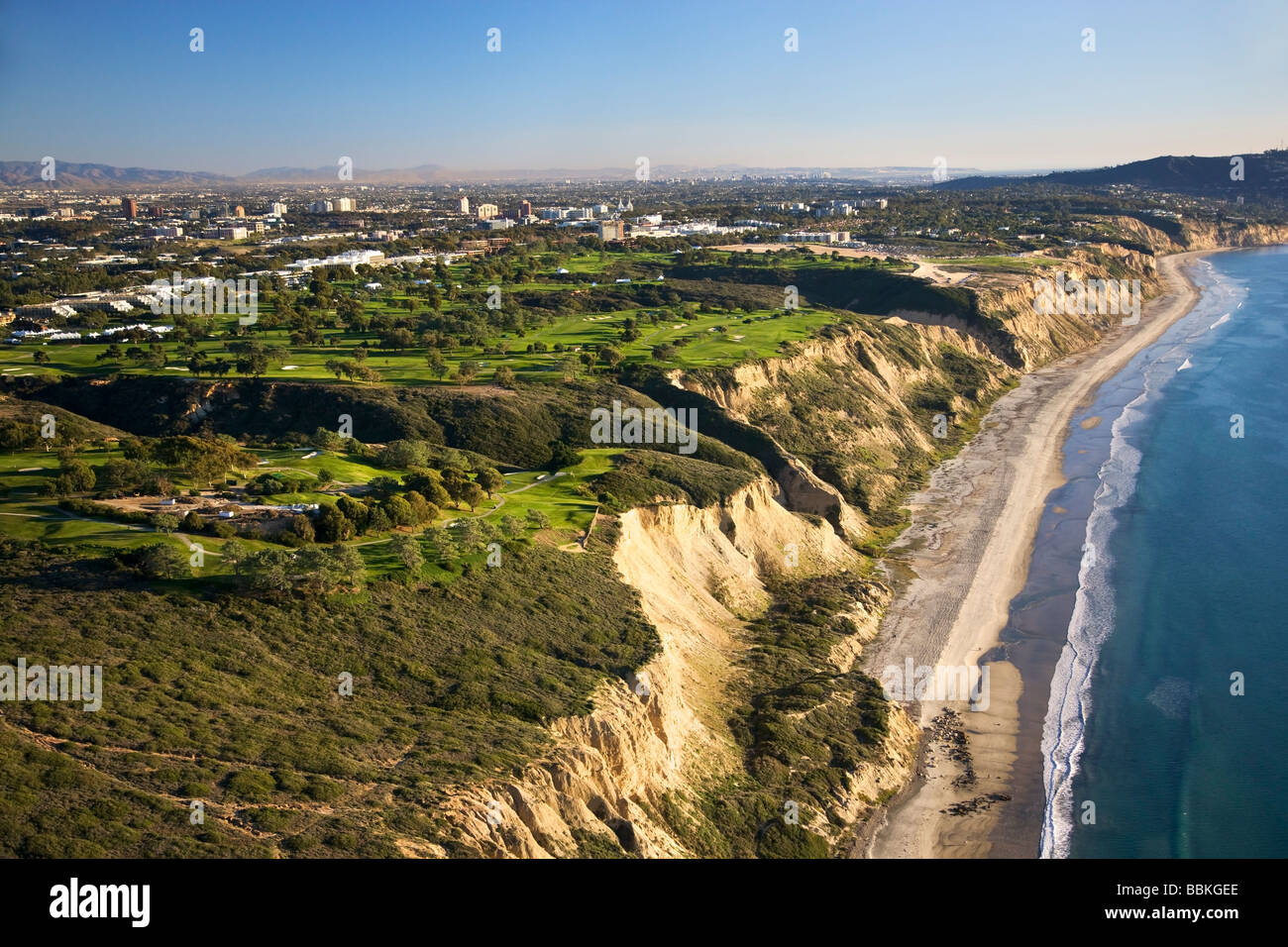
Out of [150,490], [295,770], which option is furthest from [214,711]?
[150,490]

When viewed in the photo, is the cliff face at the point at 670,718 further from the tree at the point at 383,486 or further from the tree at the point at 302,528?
the tree at the point at 302,528

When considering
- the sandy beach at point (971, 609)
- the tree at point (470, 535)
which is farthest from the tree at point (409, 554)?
the sandy beach at point (971, 609)

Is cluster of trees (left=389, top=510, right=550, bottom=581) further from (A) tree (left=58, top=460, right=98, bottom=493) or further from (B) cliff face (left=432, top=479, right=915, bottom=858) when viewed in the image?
(A) tree (left=58, top=460, right=98, bottom=493)

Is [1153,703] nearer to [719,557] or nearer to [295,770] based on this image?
[719,557]

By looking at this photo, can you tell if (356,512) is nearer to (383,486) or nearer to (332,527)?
(332,527)

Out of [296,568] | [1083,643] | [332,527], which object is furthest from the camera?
[1083,643]

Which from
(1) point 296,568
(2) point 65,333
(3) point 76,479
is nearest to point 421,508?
(1) point 296,568

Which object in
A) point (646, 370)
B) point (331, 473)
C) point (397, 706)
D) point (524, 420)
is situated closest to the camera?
point (397, 706)

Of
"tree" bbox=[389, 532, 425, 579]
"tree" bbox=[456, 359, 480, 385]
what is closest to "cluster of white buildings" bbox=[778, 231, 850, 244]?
"tree" bbox=[456, 359, 480, 385]
